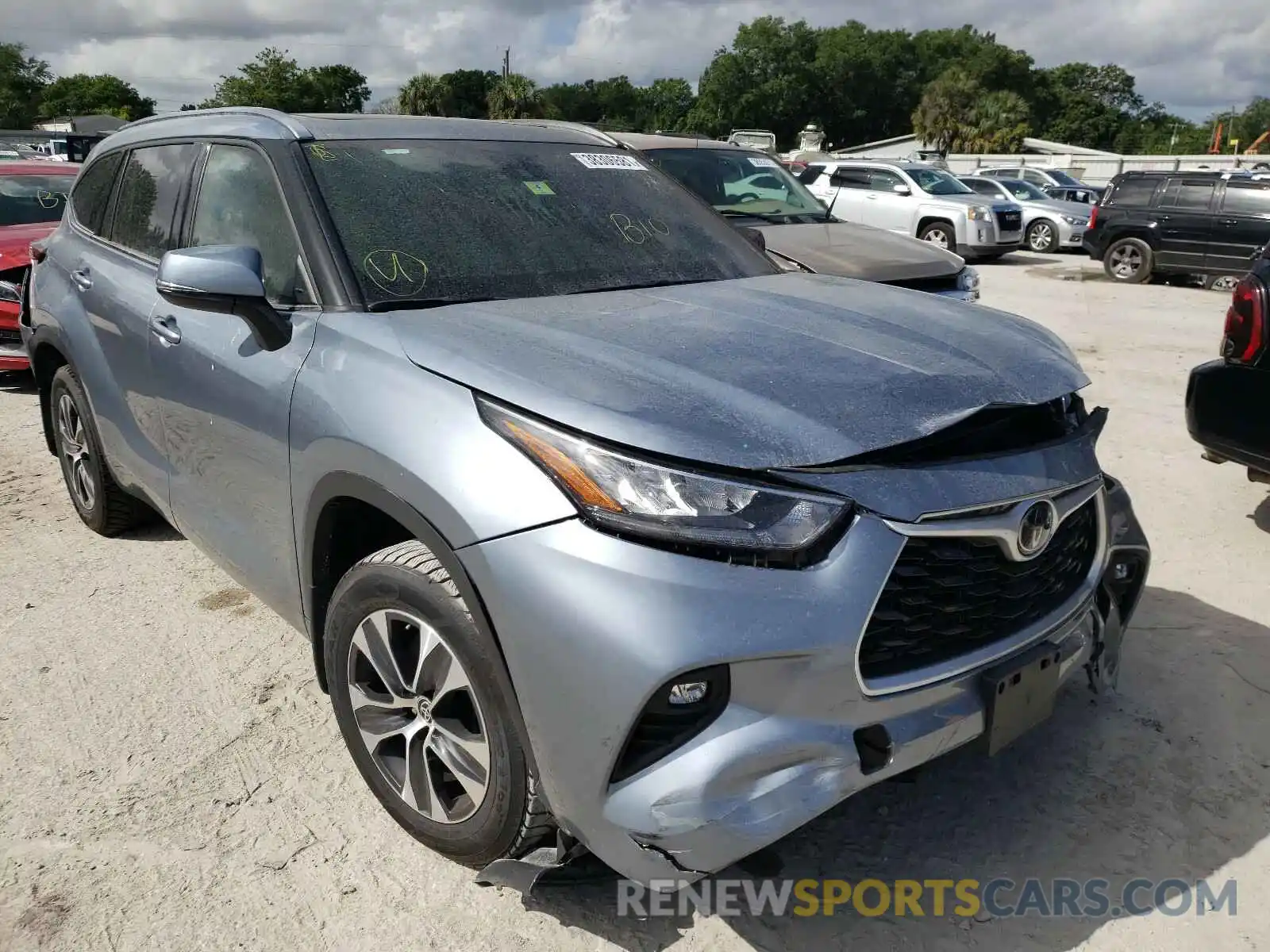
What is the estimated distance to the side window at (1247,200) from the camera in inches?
537

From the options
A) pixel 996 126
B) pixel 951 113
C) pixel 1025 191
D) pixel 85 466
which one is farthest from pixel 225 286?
pixel 951 113

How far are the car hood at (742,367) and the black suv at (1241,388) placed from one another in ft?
5.70

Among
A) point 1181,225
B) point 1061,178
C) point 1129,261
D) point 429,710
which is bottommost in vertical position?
point 1129,261

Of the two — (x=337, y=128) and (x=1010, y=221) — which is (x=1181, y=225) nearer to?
(x=1010, y=221)

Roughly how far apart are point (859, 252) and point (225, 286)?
5.67 metres

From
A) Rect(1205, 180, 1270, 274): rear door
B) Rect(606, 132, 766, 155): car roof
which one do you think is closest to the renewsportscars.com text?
Rect(606, 132, 766, 155): car roof

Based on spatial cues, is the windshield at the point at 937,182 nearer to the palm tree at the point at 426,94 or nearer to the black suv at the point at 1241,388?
the black suv at the point at 1241,388

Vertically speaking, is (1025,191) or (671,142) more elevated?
(671,142)

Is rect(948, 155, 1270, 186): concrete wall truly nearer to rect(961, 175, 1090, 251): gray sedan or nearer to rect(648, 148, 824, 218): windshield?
rect(961, 175, 1090, 251): gray sedan

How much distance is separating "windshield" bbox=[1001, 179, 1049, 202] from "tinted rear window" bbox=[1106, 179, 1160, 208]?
574 cm

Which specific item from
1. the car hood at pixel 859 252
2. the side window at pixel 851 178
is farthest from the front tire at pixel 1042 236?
the car hood at pixel 859 252

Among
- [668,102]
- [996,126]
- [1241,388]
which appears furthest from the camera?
[668,102]

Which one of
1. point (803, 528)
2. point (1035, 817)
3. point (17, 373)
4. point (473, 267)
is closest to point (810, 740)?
point (803, 528)

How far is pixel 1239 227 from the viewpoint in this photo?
13.9 metres
